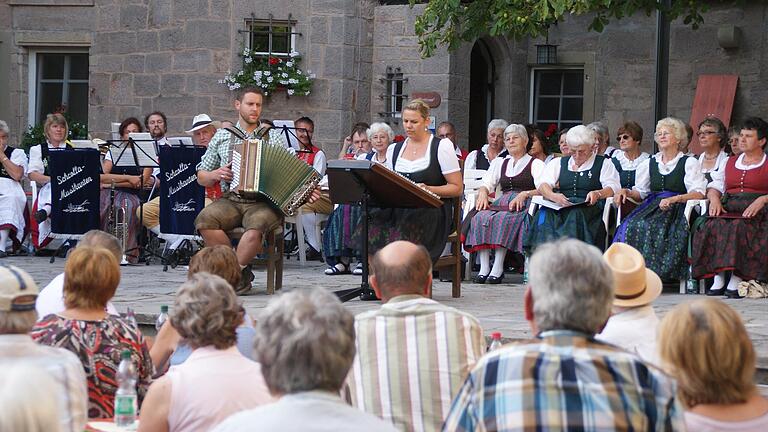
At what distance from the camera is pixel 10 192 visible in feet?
43.1

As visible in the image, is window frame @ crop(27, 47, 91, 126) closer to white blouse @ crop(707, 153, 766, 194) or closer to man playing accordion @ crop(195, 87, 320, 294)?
man playing accordion @ crop(195, 87, 320, 294)

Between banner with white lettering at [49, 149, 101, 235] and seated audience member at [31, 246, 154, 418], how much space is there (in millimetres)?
7473

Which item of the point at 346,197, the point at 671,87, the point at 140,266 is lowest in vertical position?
the point at 140,266

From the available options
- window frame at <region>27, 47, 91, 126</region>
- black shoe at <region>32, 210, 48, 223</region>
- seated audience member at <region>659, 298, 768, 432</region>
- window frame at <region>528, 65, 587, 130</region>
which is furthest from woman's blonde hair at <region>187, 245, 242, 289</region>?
window frame at <region>528, 65, 587, 130</region>

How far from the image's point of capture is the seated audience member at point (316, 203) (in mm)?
12773

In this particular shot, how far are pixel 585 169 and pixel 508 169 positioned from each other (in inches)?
35.8

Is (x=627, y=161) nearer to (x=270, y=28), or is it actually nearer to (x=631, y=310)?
(x=270, y=28)

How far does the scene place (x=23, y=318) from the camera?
342 centimetres

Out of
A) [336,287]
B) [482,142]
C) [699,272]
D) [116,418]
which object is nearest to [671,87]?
[482,142]

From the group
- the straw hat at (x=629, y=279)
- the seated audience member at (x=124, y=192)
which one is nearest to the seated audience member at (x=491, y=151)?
the seated audience member at (x=124, y=192)

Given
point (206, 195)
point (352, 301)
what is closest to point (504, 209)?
point (352, 301)

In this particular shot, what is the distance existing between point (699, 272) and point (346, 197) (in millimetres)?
3041

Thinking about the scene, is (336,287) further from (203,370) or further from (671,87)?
(671,87)

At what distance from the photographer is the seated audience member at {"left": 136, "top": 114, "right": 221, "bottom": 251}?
38.5ft
